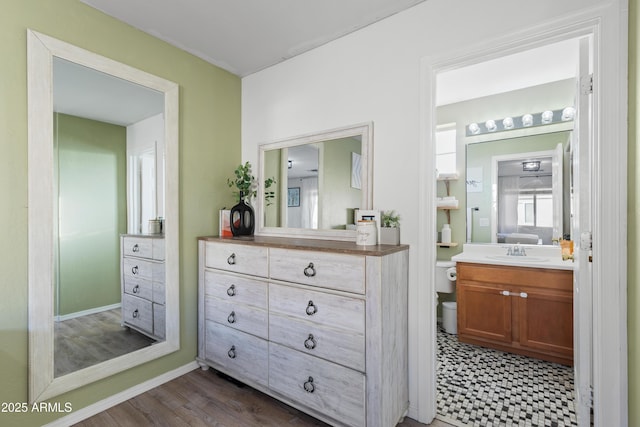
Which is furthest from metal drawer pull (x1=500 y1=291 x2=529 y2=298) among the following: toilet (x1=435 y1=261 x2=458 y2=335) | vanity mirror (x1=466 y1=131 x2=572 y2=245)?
vanity mirror (x1=466 y1=131 x2=572 y2=245)

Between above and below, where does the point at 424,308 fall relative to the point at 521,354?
above

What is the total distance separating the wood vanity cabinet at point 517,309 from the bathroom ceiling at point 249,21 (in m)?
2.29

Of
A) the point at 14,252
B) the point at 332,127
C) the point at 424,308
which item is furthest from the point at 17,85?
the point at 424,308

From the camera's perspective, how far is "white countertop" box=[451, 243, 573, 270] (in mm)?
2600

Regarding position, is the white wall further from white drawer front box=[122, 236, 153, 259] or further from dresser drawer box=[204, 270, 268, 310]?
white drawer front box=[122, 236, 153, 259]

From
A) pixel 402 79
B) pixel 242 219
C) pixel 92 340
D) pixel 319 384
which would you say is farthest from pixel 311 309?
pixel 402 79

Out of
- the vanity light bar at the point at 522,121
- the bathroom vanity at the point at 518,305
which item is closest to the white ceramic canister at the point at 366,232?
the bathroom vanity at the point at 518,305

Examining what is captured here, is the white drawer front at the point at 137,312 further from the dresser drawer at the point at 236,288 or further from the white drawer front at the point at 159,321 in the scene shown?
the dresser drawer at the point at 236,288

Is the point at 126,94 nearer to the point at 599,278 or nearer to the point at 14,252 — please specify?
the point at 14,252

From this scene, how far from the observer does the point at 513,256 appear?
118 inches

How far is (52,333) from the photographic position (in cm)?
178

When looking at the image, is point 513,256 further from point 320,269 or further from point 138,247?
point 138,247

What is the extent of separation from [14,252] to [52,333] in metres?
0.51

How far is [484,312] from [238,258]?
7.44 ft
